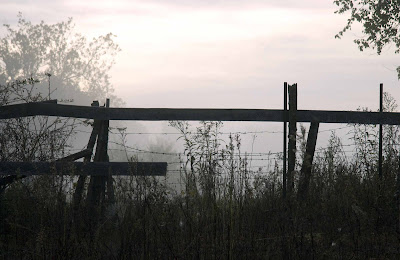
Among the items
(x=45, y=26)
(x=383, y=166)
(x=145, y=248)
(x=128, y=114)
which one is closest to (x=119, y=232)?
(x=145, y=248)

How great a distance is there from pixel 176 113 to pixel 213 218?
3.31 m

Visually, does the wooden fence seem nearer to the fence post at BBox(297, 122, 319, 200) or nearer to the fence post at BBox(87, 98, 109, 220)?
the fence post at BBox(297, 122, 319, 200)

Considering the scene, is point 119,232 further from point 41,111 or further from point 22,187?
point 41,111

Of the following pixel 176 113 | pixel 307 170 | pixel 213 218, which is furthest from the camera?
pixel 176 113

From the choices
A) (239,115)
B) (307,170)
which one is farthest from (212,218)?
(239,115)

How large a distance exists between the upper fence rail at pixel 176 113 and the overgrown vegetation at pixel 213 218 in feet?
2.17

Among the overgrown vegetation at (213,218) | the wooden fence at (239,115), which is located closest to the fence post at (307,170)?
the wooden fence at (239,115)

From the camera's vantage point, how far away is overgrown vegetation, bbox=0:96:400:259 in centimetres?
456

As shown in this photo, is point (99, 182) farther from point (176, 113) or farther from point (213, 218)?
point (213, 218)

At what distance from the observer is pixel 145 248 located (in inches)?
177

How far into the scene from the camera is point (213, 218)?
4.73 m

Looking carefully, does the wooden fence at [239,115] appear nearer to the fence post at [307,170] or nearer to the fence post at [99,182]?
the fence post at [307,170]

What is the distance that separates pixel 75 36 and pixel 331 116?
6130 centimetres

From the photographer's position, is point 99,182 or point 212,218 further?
point 99,182
